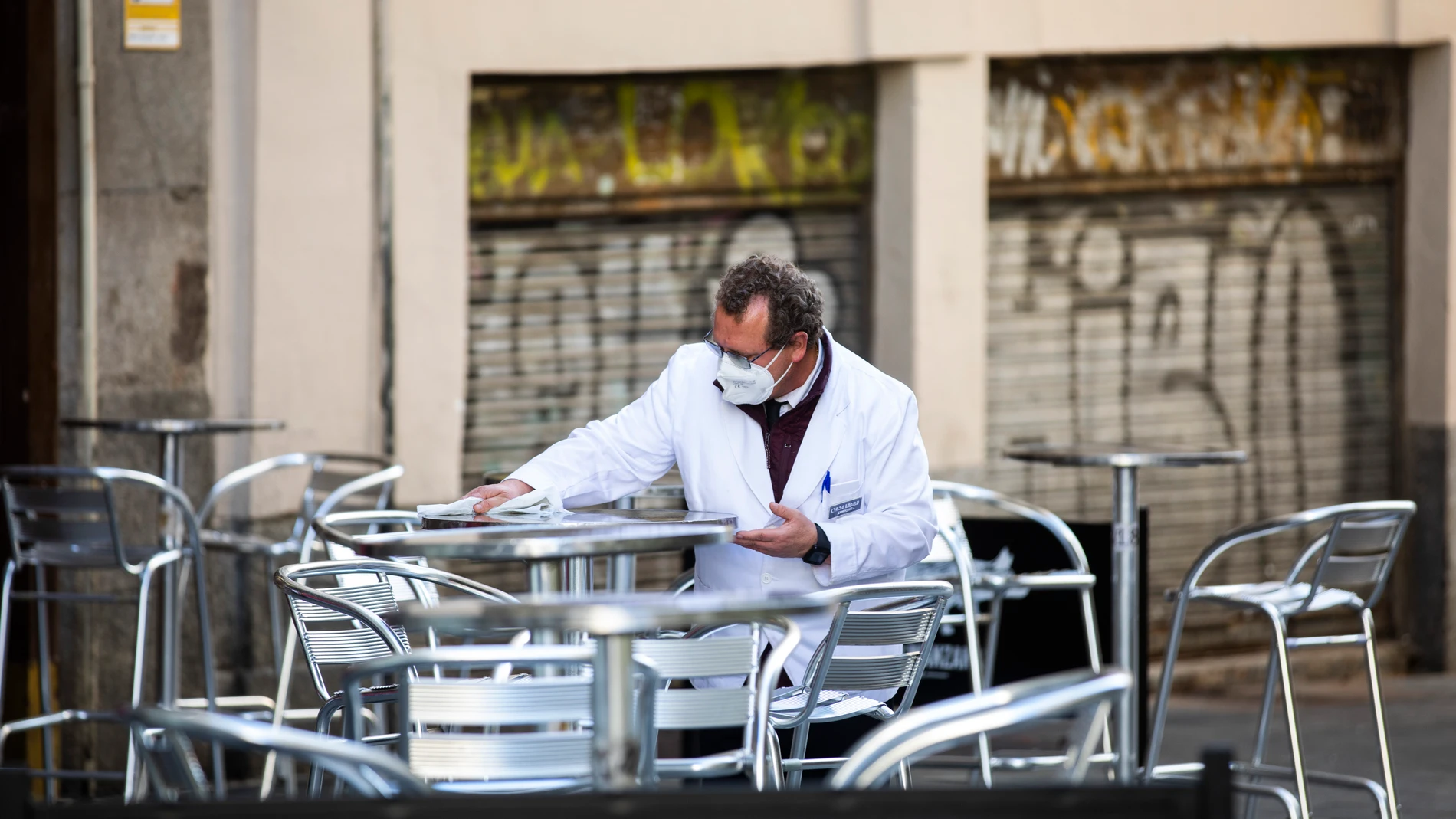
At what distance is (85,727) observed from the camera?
22.2ft

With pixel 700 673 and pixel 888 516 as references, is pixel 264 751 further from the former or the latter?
pixel 888 516

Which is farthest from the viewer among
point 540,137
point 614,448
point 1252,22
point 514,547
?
point 1252,22

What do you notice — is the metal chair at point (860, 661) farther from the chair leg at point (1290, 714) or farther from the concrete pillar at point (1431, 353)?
the concrete pillar at point (1431, 353)

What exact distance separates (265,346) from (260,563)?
2.73 ft

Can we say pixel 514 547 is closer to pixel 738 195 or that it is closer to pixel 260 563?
pixel 260 563

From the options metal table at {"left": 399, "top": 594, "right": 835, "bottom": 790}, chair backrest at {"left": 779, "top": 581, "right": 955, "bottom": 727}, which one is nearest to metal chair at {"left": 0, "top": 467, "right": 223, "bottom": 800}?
chair backrest at {"left": 779, "top": 581, "right": 955, "bottom": 727}

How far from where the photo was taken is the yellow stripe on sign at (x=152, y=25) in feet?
21.9

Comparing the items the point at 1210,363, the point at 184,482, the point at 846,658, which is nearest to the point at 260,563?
the point at 184,482

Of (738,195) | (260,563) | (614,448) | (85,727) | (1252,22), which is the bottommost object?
(85,727)

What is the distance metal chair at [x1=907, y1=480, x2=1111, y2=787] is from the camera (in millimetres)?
5297

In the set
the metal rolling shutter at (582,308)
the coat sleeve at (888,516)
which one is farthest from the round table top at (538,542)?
the metal rolling shutter at (582,308)

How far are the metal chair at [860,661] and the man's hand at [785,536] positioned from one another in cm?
29

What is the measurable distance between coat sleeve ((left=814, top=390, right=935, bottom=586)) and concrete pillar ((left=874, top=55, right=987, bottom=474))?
10.6 feet

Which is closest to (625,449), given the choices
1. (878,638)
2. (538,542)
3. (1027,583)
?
(878,638)
